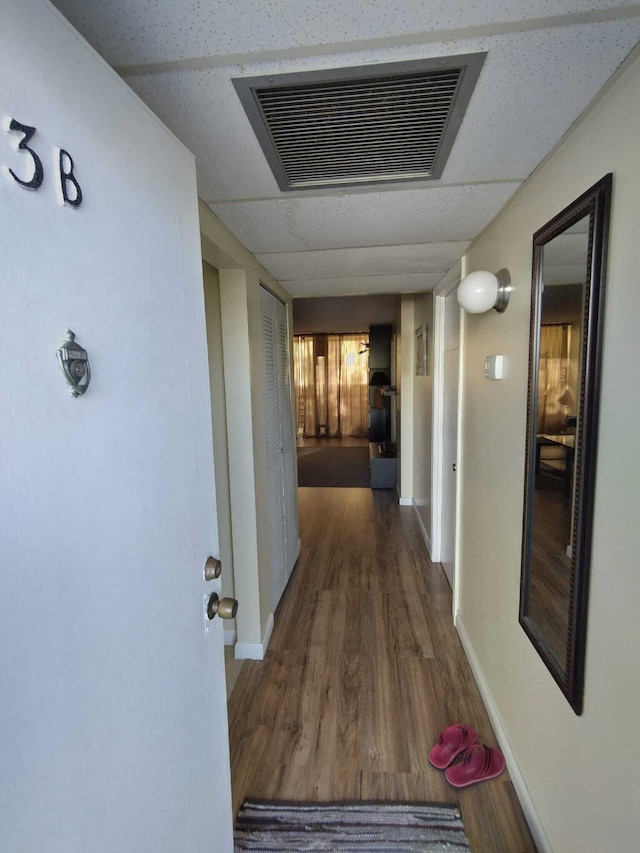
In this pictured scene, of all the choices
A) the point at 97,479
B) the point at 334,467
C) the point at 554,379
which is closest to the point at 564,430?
the point at 554,379

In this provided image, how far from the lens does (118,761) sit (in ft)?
2.09

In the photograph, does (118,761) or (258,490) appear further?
(258,490)

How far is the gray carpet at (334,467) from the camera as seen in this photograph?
5.66 m

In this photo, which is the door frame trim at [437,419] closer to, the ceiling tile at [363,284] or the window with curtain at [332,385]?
the ceiling tile at [363,284]

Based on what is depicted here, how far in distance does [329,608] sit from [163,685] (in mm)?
1921

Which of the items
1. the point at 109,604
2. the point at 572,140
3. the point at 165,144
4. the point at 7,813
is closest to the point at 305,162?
the point at 165,144

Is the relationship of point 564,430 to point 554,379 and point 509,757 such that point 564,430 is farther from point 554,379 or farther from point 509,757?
point 509,757

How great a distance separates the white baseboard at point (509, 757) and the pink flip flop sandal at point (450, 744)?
0.35 feet

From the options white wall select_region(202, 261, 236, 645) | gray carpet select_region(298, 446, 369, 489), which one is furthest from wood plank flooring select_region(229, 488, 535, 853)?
gray carpet select_region(298, 446, 369, 489)

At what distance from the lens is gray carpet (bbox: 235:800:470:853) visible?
4.08 feet

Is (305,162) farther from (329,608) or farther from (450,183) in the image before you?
(329,608)

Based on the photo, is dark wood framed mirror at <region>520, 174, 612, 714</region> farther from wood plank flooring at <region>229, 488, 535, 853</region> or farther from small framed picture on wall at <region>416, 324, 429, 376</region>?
small framed picture on wall at <region>416, 324, 429, 376</region>

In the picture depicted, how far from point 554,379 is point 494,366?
0.48 m

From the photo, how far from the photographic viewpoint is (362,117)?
938 mm
